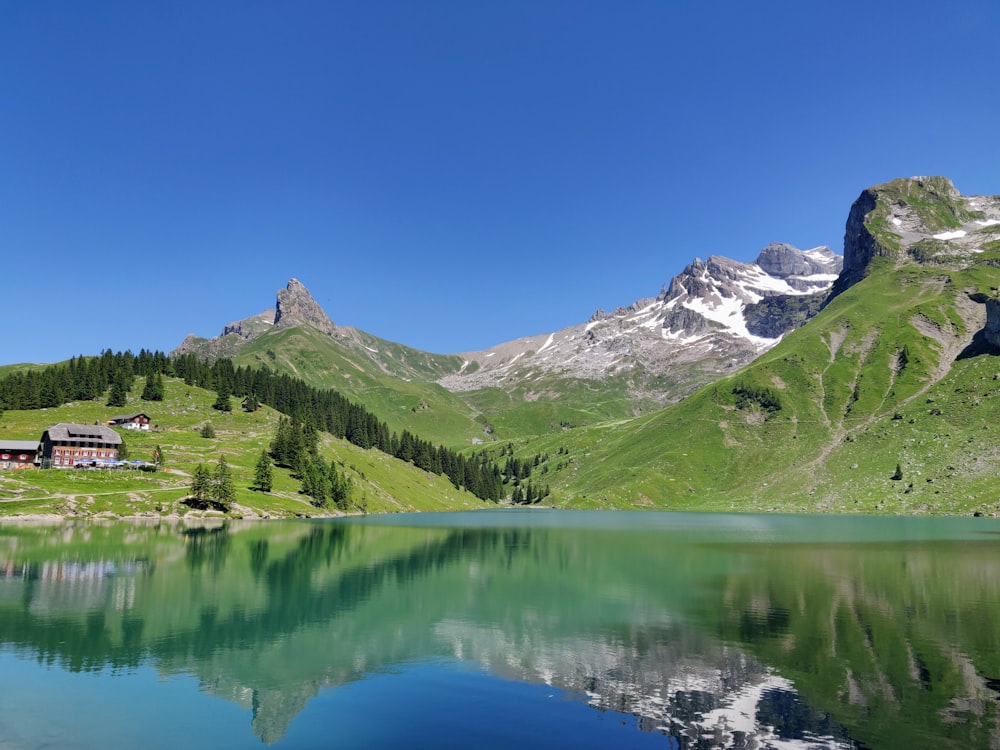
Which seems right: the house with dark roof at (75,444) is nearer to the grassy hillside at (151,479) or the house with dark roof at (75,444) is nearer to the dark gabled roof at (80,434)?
A: the dark gabled roof at (80,434)

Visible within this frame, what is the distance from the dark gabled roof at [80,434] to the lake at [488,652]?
85.3 meters

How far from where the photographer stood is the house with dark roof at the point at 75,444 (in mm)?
156625

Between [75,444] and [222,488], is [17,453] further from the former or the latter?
[222,488]

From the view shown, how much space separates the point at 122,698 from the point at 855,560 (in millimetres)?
89081

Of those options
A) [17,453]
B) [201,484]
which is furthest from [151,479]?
[17,453]

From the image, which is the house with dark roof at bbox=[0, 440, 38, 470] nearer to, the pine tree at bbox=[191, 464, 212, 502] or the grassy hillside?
the grassy hillside

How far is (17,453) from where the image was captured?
15488cm

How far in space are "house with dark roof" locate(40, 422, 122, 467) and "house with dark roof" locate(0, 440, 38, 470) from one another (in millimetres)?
2290

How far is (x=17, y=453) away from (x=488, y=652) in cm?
16357

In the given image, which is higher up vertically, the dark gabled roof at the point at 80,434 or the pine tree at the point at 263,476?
the dark gabled roof at the point at 80,434

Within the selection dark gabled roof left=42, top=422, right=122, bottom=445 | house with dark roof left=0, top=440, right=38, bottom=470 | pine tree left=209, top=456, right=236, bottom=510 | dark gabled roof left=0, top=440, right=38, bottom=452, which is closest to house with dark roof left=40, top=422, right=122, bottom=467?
dark gabled roof left=42, top=422, right=122, bottom=445

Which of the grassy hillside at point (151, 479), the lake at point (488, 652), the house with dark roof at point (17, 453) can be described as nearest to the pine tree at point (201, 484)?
the grassy hillside at point (151, 479)

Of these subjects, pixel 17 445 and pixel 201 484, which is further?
pixel 17 445

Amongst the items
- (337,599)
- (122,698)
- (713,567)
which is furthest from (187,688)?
(713,567)
